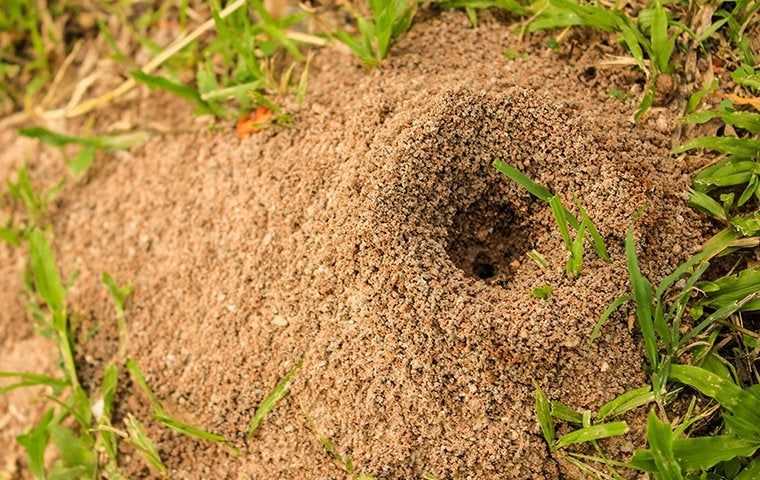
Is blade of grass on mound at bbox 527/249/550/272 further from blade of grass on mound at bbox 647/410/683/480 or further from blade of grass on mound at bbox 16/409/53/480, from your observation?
blade of grass on mound at bbox 16/409/53/480

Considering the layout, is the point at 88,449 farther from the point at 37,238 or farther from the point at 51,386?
the point at 37,238

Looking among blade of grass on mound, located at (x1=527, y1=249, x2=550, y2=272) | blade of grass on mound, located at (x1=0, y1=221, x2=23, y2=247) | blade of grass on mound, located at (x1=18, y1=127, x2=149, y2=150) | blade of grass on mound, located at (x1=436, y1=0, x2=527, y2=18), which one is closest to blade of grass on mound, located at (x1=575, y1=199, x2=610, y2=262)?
blade of grass on mound, located at (x1=527, y1=249, x2=550, y2=272)

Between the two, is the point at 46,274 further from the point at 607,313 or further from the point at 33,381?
the point at 607,313

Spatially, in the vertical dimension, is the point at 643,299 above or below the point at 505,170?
below

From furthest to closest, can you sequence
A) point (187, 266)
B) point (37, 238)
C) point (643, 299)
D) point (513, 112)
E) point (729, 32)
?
point (37, 238)
point (187, 266)
point (729, 32)
point (513, 112)
point (643, 299)

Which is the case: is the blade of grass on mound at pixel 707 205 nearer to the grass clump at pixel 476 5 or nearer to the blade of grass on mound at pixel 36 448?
the grass clump at pixel 476 5

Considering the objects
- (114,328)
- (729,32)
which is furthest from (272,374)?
(729,32)
